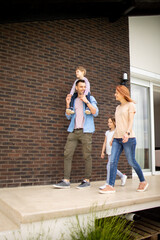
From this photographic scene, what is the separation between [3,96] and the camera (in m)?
4.29

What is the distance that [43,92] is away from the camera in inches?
187

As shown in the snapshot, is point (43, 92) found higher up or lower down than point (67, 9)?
lower down

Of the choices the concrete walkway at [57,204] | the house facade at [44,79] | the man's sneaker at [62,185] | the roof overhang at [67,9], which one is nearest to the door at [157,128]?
the house facade at [44,79]

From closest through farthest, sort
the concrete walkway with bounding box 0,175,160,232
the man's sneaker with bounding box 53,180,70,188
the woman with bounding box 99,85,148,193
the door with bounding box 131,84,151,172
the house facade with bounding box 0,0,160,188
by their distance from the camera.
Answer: the concrete walkway with bounding box 0,175,160,232, the woman with bounding box 99,85,148,193, the man's sneaker with bounding box 53,180,70,188, the house facade with bounding box 0,0,160,188, the door with bounding box 131,84,151,172

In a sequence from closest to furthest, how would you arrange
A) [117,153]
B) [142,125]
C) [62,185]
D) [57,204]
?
[57,204], [117,153], [62,185], [142,125]

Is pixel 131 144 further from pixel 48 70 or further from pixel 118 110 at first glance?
pixel 48 70

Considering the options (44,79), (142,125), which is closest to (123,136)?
(44,79)

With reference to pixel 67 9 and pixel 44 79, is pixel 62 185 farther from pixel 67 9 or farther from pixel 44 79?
pixel 67 9

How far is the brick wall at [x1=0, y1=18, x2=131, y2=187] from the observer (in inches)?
171

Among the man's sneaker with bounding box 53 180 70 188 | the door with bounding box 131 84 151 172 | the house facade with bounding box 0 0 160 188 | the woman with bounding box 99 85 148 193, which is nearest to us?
the woman with bounding box 99 85 148 193

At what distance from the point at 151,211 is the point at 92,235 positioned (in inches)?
100

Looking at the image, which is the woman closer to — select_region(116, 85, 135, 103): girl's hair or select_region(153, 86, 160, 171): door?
select_region(116, 85, 135, 103): girl's hair

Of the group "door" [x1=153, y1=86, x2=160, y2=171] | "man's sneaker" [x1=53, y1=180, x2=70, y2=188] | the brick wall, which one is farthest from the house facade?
"door" [x1=153, y1=86, x2=160, y2=171]

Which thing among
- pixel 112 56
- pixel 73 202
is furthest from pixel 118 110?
pixel 112 56
